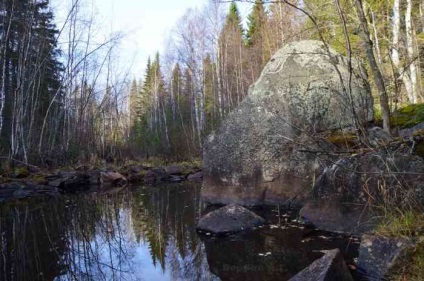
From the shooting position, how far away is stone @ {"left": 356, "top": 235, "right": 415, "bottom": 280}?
3.07 m

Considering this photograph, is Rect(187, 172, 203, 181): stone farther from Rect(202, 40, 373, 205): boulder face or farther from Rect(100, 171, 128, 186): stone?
Rect(202, 40, 373, 205): boulder face

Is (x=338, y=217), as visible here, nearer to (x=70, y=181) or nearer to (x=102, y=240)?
(x=102, y=240)

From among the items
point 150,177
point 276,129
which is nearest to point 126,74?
point 150,177

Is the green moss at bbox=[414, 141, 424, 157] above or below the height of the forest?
below

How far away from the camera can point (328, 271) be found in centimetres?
296

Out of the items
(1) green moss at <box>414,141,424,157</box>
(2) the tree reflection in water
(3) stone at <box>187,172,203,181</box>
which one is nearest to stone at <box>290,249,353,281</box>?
(2) the tree reflection in water

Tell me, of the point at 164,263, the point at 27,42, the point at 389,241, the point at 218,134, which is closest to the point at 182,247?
the point at 164,263

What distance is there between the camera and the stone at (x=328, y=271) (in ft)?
9.70

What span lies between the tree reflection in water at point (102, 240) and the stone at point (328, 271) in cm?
121

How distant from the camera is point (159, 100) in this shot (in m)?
31.8

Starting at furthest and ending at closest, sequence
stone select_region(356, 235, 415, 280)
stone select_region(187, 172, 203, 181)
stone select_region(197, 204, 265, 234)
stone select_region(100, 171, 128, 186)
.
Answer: stone select_region(187, 172, 203, 181)
stone select_region(100, 171, 128, 186)
stone select_region(197, 204, 265, 234)
stone select_region(356, 235, 415, 280)

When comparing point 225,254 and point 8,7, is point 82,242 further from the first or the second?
point 8,7

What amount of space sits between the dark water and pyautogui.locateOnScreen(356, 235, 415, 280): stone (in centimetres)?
38

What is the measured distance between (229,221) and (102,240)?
6.31 feet
